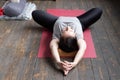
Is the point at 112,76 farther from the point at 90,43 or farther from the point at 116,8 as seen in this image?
the point at 116,8

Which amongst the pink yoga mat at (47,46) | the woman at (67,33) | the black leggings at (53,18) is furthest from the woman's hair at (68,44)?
the black leggings at (53,18)

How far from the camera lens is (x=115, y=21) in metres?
2.91

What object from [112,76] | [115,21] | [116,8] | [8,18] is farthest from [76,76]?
[116,8]

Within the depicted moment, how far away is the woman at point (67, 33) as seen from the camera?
1989 mm

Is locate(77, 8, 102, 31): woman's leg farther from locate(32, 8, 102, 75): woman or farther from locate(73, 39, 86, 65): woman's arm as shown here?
locate(73, 39, 86, 65): woman's arm

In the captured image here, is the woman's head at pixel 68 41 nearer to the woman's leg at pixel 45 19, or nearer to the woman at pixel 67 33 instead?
the woman at pixel 67 33

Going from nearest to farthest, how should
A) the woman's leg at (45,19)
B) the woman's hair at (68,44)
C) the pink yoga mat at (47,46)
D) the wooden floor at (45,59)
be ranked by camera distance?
the wooden floor at (45,59)
the woman's hair at (68,44)
the pink yoga mat at (47,46)
the woman's leg at (45,19)

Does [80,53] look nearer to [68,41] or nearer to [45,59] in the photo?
[68,41]

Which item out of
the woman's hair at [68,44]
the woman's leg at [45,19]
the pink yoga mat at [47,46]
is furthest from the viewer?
the woman's leg at [45,19]

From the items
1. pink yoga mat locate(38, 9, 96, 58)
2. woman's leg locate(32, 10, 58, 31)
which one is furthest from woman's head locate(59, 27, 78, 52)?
woman's leg locate(32, 10, 58, 31)

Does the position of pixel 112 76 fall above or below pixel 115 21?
above

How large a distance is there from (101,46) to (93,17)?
1.41 ft

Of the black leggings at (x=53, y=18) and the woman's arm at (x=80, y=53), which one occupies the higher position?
the woman's arm at (x=80, y=53)

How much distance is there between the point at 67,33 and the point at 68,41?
9 cm
